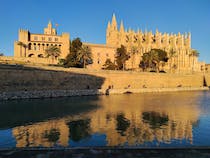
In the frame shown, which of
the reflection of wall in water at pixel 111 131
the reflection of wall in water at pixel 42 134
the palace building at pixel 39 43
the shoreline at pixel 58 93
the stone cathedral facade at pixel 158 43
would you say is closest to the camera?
the reflection of wall in water at pixel 42 134

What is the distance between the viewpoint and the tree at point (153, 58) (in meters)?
84.2

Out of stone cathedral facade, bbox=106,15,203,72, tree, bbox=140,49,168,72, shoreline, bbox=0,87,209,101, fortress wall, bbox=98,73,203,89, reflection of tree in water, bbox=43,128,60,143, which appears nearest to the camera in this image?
reflection of tree in water, bbox=43,128,60,143

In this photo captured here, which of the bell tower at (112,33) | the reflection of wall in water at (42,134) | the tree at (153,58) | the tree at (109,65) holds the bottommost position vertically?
the reflection of wall in water at (42,134)

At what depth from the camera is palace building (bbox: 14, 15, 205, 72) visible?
78.6 metres

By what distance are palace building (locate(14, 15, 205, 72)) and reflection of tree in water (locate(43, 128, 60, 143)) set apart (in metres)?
64.7

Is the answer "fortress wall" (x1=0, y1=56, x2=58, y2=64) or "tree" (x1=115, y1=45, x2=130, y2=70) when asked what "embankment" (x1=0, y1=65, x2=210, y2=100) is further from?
"tree" (x1=115, y1=45, x2=130, y2=70)

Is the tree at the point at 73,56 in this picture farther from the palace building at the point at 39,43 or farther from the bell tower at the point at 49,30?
the bell tower at the point at 49,30

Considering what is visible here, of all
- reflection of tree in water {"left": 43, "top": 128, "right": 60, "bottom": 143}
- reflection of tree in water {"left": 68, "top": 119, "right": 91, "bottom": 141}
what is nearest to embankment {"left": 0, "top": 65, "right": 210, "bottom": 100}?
reflection of tree in water {"left": 68, "top": 119, "right": 91, "bottom": 141}

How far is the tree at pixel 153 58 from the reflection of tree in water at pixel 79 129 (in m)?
69.3

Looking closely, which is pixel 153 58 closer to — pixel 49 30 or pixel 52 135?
pixel 49 30

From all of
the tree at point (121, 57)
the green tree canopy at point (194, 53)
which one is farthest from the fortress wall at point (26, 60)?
the green tree canopy at point (194, 53)

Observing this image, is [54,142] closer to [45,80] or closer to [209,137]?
[209,137]

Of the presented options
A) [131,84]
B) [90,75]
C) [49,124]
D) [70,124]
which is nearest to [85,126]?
[70,124]

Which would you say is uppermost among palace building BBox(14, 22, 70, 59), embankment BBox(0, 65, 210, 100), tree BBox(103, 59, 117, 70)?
palace building BBox(14, 22, 70, 59)
